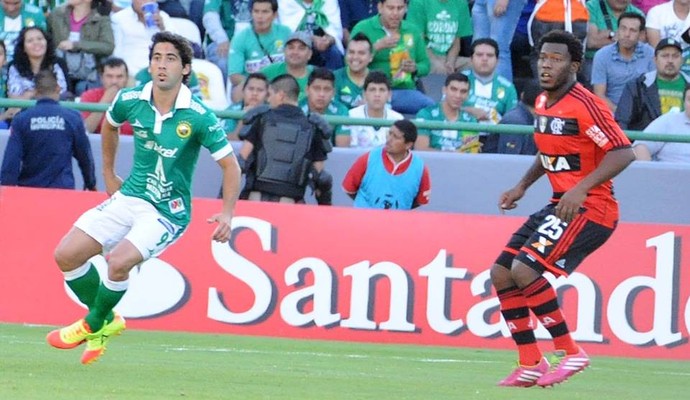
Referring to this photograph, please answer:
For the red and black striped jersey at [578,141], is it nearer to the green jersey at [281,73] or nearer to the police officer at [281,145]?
the police officer at [281,145]

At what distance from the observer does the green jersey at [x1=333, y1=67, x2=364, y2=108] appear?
52.7 ft

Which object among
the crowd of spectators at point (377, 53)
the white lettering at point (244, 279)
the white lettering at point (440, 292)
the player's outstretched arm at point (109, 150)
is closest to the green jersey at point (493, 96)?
the crowd of spectators at point (377, 53)

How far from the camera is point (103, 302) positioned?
30.1ft

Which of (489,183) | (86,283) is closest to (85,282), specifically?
(86,283)

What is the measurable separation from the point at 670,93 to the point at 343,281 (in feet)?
15.1

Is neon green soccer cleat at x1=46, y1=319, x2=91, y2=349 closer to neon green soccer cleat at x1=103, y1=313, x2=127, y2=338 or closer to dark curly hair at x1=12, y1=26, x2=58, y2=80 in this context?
neon green soccer cleat at x1=103, y1=313, x2=127, y2=338

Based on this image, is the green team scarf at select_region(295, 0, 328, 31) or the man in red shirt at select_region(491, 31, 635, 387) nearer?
the man in red shirt at select_region(491, 31, 635, 387)

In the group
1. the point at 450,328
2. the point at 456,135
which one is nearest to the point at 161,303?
the point at 450,328

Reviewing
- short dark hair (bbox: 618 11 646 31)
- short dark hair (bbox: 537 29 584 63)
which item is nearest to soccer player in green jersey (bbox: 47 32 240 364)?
short dark hair (bbox: 537 29 584 63)

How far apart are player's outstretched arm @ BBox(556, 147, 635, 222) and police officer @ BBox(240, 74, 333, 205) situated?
5448 millimetres

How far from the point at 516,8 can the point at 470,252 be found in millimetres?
4344

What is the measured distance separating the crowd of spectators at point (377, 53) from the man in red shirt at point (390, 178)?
A: 0.86m

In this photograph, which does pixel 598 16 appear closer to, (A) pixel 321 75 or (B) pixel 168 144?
(A) pixel 321 75

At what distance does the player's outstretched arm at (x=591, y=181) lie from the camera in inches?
351
